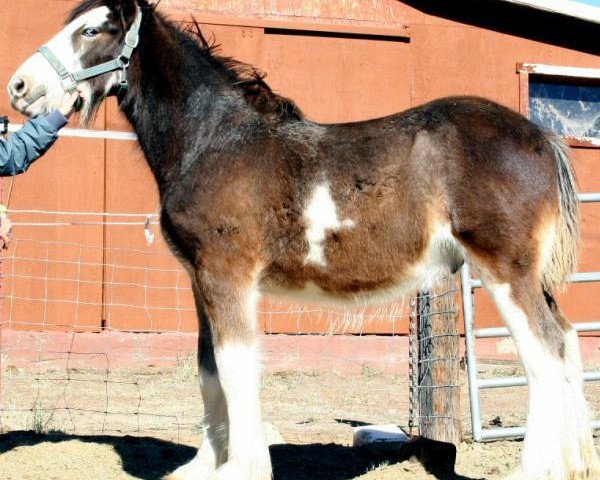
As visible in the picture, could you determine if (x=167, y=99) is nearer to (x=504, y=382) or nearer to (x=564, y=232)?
(x=564, y=232)

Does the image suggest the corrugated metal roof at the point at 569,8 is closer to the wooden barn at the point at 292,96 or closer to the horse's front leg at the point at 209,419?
the wooden barn at the point at 292,96

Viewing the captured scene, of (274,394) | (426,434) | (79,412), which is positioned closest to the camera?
(426,434)

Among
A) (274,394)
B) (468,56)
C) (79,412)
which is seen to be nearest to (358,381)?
(274,394)

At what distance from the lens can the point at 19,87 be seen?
501 cm

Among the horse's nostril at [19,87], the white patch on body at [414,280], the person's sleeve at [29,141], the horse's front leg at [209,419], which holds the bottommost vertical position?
the horse's front leg at [209,419]

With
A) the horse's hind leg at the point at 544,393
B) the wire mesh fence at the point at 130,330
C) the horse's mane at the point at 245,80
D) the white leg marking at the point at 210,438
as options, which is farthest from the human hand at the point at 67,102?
the wire mesh fence at the point at 130,330

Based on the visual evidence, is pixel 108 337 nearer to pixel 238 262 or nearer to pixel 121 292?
pixel 121 292

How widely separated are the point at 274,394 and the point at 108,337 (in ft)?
6.85

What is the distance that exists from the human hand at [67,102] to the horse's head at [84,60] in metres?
0.02

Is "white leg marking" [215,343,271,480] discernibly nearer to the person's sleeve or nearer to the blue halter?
the person's sleeve

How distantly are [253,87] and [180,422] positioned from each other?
10.8 ft

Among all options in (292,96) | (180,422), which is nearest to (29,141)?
(180,422)

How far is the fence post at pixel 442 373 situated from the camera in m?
6.68

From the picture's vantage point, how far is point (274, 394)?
9133 millimetres
